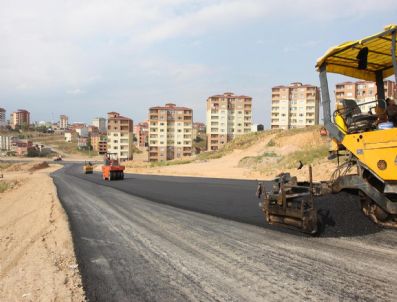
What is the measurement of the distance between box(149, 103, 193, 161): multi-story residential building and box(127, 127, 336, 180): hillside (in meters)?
29.3

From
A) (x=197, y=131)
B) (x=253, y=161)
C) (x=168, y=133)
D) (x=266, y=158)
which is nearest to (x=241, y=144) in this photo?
(x=253, y=161)

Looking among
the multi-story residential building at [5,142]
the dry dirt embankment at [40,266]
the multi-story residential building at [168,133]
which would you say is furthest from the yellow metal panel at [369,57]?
the multi-story residential building at [5,142]

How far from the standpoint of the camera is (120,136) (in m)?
94.1

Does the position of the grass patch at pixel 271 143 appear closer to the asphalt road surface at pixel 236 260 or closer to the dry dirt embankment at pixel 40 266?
the asphalt road surface at pixel 236 260

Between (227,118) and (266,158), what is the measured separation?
170ft

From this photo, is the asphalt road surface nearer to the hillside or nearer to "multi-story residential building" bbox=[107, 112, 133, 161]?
the hillside

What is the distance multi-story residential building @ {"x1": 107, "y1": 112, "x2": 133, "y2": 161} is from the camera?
3691 inches

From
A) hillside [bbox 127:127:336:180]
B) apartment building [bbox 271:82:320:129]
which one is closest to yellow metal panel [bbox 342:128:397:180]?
hillside [bbox 127:127:336:180]

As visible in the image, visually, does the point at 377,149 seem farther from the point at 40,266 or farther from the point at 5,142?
the point at 5,142

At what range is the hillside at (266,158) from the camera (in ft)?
85.6

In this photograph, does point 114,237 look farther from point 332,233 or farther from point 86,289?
point 332,233

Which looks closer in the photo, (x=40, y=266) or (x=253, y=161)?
(x=40, y=266)

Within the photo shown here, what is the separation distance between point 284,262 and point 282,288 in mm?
970

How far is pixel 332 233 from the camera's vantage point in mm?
6590
